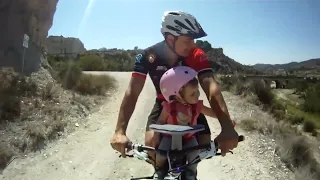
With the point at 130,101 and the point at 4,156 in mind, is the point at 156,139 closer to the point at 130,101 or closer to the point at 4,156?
the point at 130,101

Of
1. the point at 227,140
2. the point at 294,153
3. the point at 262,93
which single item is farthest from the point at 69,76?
the point at 227,140

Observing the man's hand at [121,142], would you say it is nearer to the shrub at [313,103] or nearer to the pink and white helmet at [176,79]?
the pink and white helmet at [176,79]

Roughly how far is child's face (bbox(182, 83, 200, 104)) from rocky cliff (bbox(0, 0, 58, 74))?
11164 millimetres

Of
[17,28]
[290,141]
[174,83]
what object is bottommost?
[290,141]

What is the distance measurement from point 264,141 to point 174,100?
7326mm

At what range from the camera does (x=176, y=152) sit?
2.10 m

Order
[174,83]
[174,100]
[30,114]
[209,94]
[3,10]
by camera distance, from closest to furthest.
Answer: [174,83]
[174,100]
[209,94]
[30,114]
[3,10]

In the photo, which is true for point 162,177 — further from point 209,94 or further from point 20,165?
point 20,165

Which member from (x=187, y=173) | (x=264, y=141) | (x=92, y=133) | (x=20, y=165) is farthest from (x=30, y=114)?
(x=187, y=173)

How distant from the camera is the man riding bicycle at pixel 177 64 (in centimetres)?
233

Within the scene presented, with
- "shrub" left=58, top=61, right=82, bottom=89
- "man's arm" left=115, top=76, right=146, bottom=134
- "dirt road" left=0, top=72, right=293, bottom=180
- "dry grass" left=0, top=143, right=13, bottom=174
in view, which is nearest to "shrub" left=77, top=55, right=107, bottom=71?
"shrub" left=58, top=61, right=82, bottom=89

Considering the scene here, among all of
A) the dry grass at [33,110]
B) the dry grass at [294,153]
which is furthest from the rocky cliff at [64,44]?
the dry grass at [294,153]

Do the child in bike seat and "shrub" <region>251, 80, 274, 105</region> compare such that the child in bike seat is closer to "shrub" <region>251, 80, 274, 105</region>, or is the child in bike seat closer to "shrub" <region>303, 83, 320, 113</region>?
"shrub" <region>251, 80, 274, 105</region>

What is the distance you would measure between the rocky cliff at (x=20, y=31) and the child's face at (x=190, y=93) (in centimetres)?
1116
